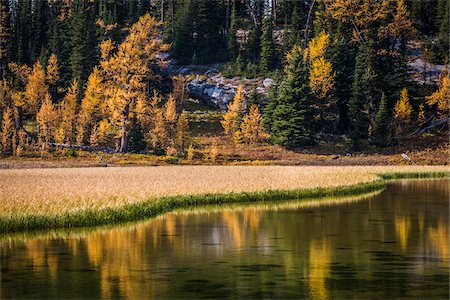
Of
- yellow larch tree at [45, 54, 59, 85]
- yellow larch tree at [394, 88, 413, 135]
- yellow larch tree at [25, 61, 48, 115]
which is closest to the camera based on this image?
yellow larch tree at [394, 88, 413, 135]

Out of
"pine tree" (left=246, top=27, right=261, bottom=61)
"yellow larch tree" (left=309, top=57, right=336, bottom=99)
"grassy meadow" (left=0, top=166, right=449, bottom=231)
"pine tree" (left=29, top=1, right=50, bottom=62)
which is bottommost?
"grassy meadow" (left=0, top=166, right=449, bottom=231)

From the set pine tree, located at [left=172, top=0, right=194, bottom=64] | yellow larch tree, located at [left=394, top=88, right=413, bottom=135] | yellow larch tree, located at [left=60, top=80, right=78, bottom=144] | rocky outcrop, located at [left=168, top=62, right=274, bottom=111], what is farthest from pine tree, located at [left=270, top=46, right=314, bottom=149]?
pine tree, located at [left=172, top=0, right=194, bottom=64]

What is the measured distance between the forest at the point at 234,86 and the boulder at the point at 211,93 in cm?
120

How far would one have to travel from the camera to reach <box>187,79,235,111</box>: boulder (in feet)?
319

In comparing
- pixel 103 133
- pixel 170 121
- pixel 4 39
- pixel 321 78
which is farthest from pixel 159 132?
pixel 4 39

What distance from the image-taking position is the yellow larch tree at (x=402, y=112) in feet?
265

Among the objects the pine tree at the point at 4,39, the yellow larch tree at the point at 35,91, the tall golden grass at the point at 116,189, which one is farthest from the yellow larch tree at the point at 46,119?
the tall golden grass at the point at 116,189

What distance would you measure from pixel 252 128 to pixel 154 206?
48.7 meters

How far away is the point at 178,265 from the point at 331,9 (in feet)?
297

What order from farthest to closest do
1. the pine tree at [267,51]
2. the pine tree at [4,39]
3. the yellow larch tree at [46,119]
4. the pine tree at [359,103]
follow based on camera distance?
the pine tree at [4,39], the pine tree at [267,51], the pine tree at [359,103], the yellow larch tree at [46,119]

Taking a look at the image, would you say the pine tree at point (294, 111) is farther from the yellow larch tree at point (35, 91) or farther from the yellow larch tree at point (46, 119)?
the yellow larch tree at point (35, 91)

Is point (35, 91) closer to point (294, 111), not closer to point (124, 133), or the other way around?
point (124, 133)

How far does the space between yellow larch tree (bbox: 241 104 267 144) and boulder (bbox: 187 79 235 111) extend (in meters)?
15.7

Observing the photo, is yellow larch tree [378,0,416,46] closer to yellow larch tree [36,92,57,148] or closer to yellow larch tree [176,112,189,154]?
yellow larch tree [176,112,189,154]
